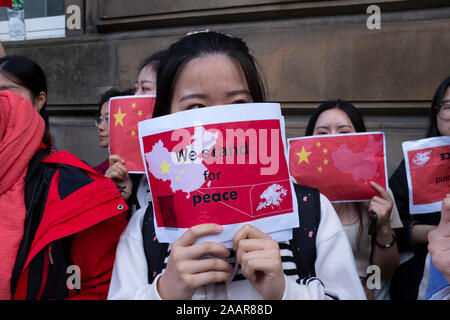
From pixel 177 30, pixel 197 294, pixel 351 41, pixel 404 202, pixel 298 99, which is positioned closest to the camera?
pixel 197 294

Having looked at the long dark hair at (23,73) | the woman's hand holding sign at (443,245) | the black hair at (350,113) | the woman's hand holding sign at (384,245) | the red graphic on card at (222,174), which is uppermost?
the long dark hair at (23,73)

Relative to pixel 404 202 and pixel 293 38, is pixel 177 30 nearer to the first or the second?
pixel 293 38

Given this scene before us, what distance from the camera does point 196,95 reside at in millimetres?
1052

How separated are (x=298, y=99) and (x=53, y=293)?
253 centimetres

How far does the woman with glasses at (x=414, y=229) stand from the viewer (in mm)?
1835

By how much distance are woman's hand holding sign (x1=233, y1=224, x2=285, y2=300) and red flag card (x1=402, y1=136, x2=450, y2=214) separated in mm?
1050

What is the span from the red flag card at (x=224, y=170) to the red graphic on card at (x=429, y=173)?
97cm

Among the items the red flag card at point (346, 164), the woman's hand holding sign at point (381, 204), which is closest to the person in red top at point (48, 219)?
the red flag card at point (346, 164)

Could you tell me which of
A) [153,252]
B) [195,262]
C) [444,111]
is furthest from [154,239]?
[444,111]

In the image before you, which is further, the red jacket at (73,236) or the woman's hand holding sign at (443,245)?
the red jacket at (73,236)

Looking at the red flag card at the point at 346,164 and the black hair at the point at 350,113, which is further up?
the black hair at the point at 350,113

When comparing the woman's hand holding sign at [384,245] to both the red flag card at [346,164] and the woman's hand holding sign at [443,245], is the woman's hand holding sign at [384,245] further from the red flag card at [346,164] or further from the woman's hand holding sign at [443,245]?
the woman's hand holding sign at [443,245]

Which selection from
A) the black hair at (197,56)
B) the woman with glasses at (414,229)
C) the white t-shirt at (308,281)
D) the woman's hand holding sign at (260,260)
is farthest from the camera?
the woman with glasses at (414,229)

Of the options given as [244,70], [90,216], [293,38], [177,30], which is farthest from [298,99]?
[90,216]
